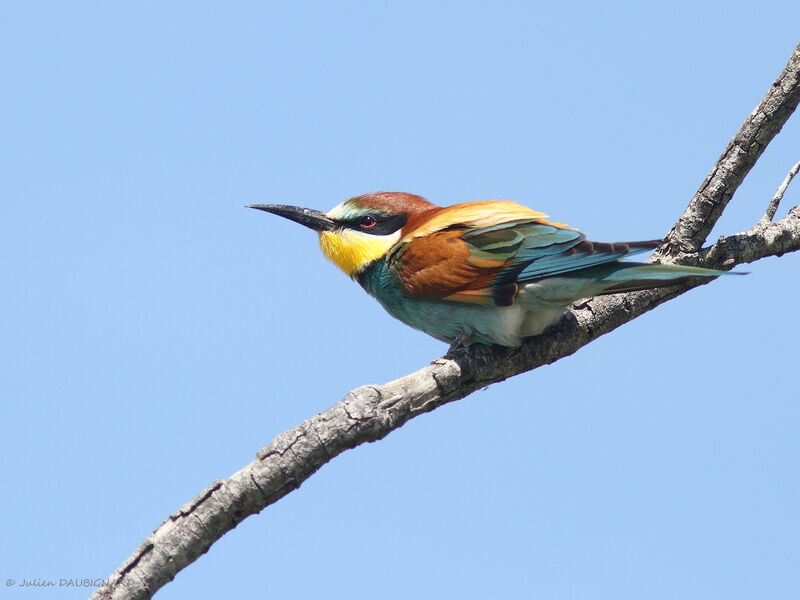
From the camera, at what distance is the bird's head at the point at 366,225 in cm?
405

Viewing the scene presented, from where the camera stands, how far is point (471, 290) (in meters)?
3.50

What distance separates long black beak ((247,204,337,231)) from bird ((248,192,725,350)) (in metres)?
0.15

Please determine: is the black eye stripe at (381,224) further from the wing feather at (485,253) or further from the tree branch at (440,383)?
the tree branch at (440,383)

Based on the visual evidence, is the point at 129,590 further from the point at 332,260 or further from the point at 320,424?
the point at 332,260

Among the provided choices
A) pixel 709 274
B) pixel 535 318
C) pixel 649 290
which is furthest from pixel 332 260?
pixel 709 274

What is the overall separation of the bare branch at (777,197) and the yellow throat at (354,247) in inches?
59.9

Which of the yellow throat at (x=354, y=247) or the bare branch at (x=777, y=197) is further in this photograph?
the yellow throat at (x=354, y=247)

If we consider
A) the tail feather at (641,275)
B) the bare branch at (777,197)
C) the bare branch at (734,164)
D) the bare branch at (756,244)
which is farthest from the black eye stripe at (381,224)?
the bare branch at (777,197)

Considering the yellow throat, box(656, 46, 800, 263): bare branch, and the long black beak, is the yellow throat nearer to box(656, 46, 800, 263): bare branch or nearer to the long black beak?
the long black beak

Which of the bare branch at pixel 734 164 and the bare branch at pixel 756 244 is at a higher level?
the bare branch at pixel 734 164

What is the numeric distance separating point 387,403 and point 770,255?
1590 millimetres

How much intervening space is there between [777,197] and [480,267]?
114 centimetres

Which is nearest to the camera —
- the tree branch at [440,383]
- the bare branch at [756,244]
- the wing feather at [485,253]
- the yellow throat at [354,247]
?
the tree branch at [440,383]

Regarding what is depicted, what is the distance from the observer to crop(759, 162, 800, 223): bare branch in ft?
10.8
